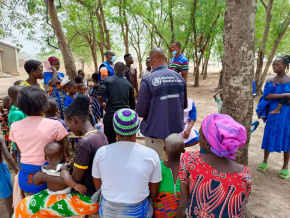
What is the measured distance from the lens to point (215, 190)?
1.43m

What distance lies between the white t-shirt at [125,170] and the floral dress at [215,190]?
0.34 meters

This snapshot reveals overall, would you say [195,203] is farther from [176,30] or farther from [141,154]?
[176,30]

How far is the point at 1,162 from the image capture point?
2.42 m

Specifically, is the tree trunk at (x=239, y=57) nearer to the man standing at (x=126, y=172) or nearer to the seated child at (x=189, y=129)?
the seated child at (x=189, y=129)

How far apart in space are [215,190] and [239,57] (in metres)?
1.54

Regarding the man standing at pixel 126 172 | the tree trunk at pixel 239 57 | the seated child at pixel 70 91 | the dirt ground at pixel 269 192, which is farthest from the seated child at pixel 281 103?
the seated child at pixel 70 91

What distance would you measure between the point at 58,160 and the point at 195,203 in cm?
131

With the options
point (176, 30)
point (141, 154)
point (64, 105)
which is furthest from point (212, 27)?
point (141, 154)

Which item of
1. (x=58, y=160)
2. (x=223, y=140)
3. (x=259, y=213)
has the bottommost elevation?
(x=259, y=213)

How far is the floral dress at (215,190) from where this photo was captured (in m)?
1.41

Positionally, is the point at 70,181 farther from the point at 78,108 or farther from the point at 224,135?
the point at 224,135

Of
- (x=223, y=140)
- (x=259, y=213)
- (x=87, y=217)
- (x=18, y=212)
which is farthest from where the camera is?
(x=259, y=213)

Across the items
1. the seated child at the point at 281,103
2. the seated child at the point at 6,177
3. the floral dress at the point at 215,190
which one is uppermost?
the seated child at the point at 281,103

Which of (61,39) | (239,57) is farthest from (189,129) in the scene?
(61,39)
